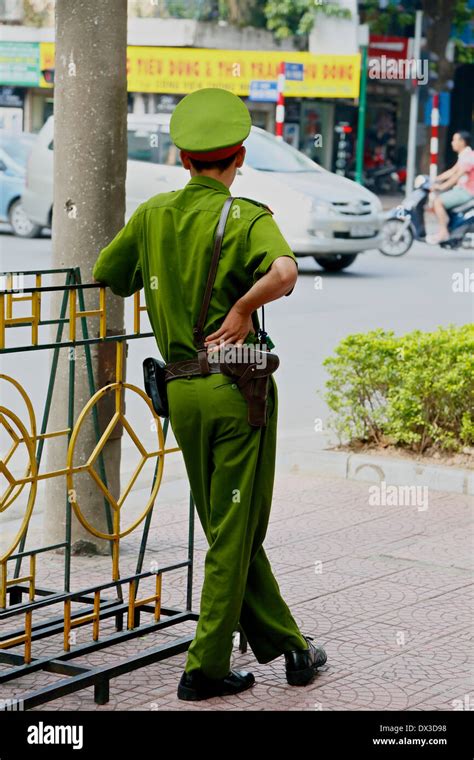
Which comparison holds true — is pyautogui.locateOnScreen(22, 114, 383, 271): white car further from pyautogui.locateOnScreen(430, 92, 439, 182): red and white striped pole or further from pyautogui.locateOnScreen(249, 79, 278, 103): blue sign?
pyautogui.locateOnScreen(430, 92, 439, 182): red and white striped pole

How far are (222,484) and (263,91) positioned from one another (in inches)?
968

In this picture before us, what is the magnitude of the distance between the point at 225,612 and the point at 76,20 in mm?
2800

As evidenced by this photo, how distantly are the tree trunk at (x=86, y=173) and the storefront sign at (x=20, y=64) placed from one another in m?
21.8

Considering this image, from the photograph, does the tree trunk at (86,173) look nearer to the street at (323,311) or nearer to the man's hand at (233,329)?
the man's hand at (233,329)

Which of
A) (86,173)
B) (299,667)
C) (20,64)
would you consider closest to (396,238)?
(20,64)

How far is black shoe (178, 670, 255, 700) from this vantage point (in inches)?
161

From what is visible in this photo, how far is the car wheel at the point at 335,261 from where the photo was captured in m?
17.4

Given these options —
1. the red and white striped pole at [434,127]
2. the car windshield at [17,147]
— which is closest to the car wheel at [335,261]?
the car windshield at [17,147]

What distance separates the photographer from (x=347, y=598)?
5.25m

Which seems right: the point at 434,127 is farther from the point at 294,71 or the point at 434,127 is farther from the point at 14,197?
the point at 14,197
